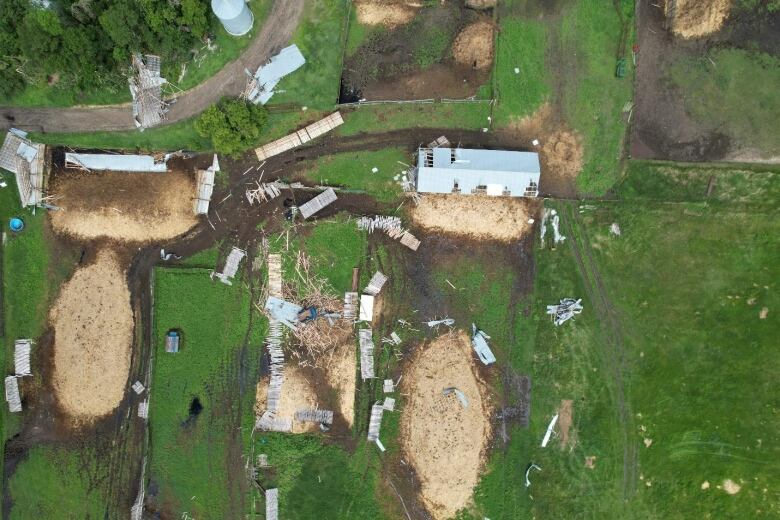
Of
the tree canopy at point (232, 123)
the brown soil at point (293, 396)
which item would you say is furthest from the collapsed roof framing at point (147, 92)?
the brown soil at point (293, 396)

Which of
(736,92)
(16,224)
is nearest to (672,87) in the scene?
(736,92)

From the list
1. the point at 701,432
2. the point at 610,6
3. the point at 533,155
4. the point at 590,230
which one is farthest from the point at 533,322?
the point at 610,6

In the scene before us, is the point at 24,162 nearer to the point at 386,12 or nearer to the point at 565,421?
the point at 386,12

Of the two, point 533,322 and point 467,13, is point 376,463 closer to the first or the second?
point 533,322

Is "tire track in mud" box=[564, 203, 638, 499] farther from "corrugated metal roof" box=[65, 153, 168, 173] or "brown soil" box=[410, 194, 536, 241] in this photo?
"corrugated metal roof" box=[65, 153, 168, 173]

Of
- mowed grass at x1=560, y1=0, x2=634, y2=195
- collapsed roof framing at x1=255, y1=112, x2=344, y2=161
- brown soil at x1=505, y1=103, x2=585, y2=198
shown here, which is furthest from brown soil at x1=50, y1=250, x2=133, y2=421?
mowed grass at x1=560, y1=0, x2=634, y2=195

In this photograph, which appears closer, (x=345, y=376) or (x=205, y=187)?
(x=205, y=187)
